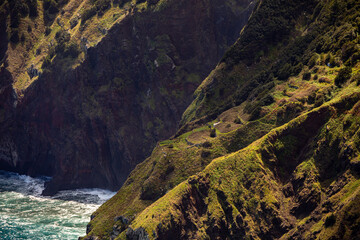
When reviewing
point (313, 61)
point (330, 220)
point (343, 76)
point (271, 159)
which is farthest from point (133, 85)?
point (330, 220)

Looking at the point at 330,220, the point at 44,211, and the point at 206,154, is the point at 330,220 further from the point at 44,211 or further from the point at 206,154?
the point at 44,211

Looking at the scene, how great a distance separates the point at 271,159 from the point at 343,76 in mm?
26688

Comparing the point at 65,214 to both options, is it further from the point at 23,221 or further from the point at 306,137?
the point at 306,137

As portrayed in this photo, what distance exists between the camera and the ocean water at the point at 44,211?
481 ft

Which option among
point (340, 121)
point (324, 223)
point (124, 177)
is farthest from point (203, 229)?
point (124, 177)

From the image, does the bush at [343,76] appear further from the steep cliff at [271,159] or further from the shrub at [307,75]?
the shrub at [307,75]

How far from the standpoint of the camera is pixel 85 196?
185 meters

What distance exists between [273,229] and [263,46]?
81056mm

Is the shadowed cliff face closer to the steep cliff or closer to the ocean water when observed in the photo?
the ocean water

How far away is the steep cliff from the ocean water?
3158 cm

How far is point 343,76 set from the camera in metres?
102

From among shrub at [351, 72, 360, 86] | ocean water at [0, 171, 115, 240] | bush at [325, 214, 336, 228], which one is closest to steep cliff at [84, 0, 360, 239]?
bush at [325, 214, 336, 228]

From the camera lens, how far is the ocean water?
146625mm

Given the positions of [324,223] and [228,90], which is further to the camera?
[228,90]
